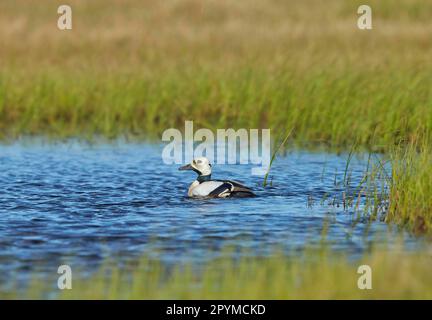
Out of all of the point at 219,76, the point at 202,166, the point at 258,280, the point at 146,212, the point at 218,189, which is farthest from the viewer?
the point at 219,76

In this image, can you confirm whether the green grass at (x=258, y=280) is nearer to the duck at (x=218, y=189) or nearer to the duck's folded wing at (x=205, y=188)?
the duck at (x=218, y=189)

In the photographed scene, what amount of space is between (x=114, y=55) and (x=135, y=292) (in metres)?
16.3

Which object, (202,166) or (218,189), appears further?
(202,166)

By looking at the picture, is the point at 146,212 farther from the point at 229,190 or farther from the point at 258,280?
the point at 258,280

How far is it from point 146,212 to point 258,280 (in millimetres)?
3937

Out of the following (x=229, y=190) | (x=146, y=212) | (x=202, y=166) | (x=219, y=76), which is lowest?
(x=146, y=212)

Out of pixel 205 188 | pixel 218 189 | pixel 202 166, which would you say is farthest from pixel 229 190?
pixel 202 166

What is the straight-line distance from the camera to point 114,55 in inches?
926

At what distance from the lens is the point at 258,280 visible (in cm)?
786

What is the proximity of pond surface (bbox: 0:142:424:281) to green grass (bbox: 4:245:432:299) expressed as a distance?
454 mm

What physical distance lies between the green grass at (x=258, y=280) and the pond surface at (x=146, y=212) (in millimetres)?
454

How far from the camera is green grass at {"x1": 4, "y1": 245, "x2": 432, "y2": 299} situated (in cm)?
752

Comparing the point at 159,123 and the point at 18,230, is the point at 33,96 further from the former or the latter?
the point at 18,230

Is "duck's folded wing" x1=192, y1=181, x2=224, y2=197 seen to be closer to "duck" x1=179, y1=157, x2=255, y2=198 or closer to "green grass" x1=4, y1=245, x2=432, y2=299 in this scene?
"duck" x1=179, y1=157, x2=255, y2=198
